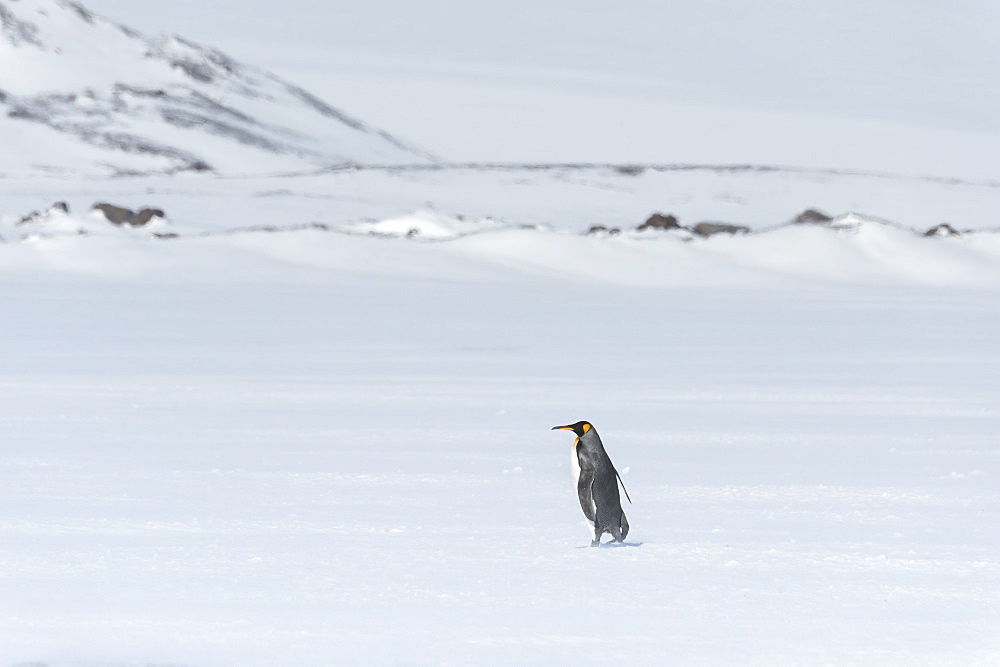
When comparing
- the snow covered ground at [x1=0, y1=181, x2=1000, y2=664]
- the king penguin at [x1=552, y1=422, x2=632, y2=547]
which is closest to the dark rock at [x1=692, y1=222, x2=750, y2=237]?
the snow covered ground at [x1=0, y1=181, x2=1000, y2=664]

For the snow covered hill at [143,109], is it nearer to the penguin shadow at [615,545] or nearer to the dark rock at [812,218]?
the dark rock at [812,218]

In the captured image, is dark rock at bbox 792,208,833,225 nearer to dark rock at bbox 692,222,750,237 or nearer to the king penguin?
dark rock at bbox 692,222,750,237

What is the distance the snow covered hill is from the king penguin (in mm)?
92813

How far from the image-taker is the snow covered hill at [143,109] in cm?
10562

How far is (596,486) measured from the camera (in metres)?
4.44

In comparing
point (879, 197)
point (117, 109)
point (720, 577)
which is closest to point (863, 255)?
point (879, 197)

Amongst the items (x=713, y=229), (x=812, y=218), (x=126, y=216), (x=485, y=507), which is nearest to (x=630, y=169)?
(x=812, y=218)

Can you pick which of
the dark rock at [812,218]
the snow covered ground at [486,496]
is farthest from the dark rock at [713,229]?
the snow covered ground at [486,496]

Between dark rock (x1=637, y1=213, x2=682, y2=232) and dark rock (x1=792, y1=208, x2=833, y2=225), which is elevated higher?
dark rock (x1=792, y1=208, x2=833, y2=225)

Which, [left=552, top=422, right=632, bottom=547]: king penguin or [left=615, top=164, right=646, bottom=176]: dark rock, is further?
[left=615, top=164, right=646, bottom=176]: dark rock

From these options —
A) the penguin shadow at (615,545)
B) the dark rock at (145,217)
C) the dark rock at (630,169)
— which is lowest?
the penguin shadow at (615,545)

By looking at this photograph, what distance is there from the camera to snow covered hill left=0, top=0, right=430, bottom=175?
106 meters

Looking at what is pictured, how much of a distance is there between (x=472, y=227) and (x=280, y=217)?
10979 mm

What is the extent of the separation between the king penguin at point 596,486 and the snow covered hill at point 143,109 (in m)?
Answer: 92.8
